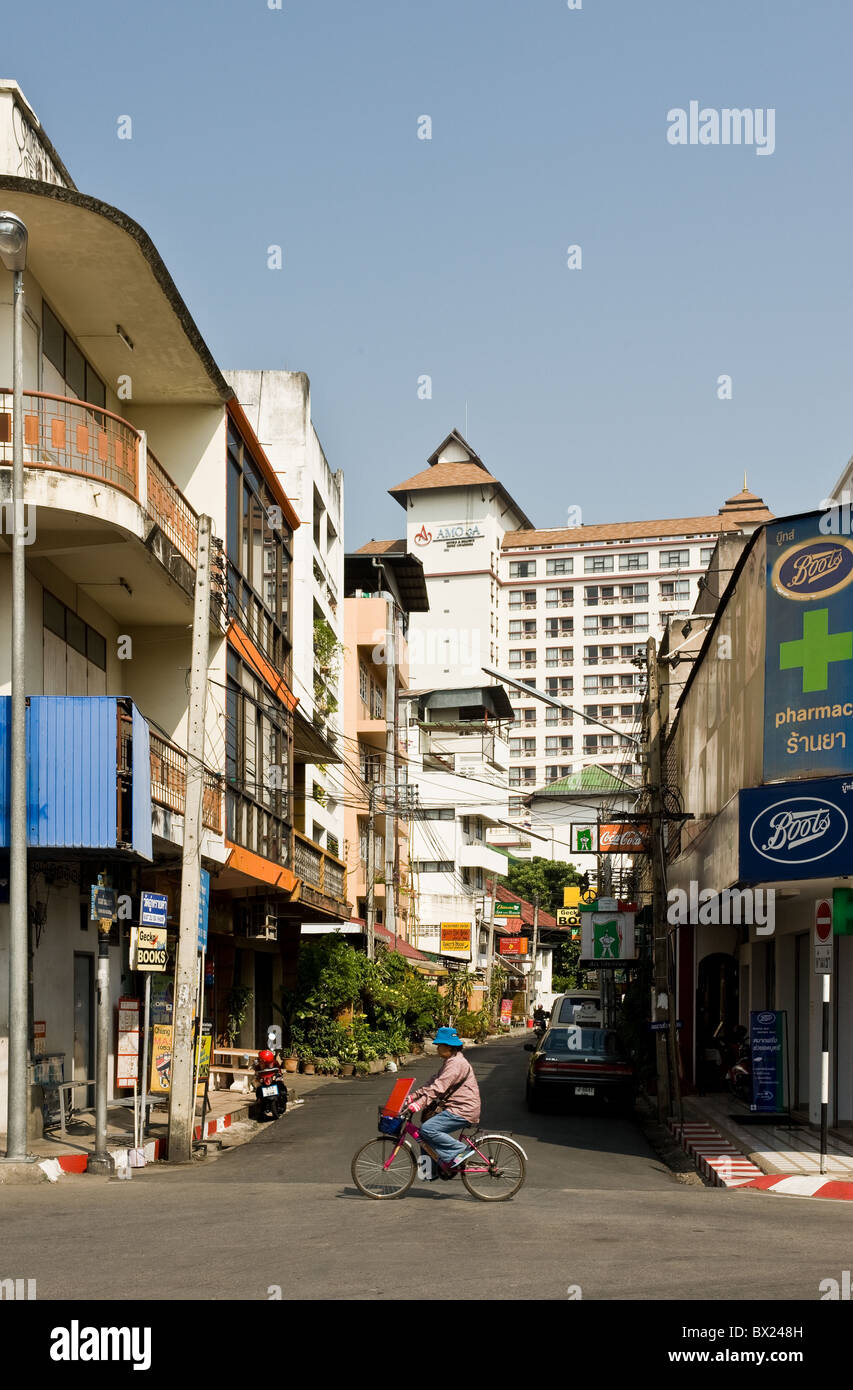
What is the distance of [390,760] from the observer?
5922 cm

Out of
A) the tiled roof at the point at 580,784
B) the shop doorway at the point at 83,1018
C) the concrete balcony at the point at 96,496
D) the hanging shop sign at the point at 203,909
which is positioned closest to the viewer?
the concrete balcony at the point at 96,496

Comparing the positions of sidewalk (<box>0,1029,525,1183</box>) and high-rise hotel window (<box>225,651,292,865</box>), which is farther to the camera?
high-rise hotel window (<box>225,651,292,865</box>)

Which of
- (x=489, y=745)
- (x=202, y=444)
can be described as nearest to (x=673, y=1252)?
(x=202, y=444)

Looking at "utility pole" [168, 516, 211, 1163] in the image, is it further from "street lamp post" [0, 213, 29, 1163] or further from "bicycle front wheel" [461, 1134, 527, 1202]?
"bicycle front wheel" [461, 1134, 527, 1202]

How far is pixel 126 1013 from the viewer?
21.1m

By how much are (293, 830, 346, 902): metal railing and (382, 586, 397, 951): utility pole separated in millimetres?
7494

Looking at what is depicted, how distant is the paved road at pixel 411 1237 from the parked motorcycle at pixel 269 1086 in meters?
5.63

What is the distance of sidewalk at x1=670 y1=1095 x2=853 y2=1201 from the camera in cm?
1625

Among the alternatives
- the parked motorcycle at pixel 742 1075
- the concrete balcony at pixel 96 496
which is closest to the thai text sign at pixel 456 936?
the parked motorcycle at pixel 742 1075

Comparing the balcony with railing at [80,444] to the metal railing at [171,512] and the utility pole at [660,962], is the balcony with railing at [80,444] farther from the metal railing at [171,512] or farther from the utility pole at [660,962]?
the utility pole at [660,962]

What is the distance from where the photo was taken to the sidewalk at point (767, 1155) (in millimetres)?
16250

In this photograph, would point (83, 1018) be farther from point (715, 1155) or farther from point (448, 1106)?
point (448, 1106)

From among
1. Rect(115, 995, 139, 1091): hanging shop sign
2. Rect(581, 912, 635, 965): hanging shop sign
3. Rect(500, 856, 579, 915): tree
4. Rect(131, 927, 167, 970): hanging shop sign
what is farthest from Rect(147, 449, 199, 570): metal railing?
Rect(500, 856, 579, 915): tree
